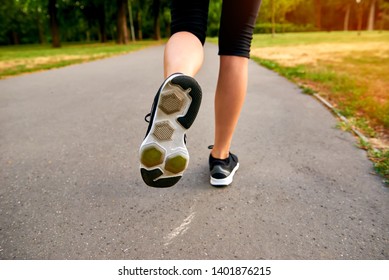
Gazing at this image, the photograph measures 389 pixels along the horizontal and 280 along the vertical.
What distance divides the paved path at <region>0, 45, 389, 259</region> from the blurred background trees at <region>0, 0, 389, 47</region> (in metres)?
22.5

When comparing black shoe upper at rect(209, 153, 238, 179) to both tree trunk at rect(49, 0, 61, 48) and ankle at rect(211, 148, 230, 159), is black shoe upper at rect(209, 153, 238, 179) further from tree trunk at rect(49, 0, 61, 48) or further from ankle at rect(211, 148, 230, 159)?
tree trunk at rect(49, 0, 61, 48)

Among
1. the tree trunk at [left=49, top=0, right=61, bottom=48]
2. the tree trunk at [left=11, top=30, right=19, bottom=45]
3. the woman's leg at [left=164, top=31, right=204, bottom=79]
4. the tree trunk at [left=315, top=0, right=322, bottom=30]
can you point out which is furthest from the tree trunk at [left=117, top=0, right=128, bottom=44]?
the tree trunk at [left=315, top=0, right=322, bottom=30]

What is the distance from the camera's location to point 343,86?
4.08 meters

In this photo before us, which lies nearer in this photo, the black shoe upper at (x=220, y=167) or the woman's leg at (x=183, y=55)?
the woman's leg at (x=183, y=55)

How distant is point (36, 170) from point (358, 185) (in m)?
1.89

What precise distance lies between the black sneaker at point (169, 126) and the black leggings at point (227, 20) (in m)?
0.43

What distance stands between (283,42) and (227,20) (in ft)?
61.3

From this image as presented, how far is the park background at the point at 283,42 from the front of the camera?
3.42 meters

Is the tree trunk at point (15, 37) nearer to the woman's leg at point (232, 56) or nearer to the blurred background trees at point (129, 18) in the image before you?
the blurred background trees at point (129, 18)

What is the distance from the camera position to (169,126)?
110 cm

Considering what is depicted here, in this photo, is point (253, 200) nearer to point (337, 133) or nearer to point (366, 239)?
point (366, 239)

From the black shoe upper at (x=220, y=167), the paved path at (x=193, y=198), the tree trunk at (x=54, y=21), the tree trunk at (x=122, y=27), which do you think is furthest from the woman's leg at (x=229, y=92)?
the tree trunk at (x=54, y=21)

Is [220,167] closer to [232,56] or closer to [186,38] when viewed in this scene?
[232,56]

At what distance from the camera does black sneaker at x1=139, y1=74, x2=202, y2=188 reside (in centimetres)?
105
